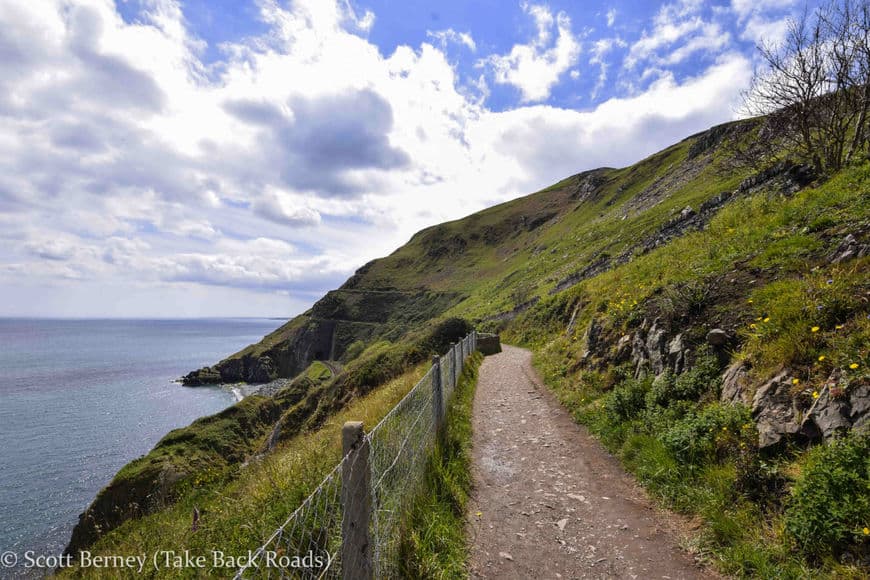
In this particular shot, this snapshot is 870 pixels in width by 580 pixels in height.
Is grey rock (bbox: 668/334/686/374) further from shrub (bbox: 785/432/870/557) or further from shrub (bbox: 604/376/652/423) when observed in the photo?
shrub (bbox: 785/432/870/557)

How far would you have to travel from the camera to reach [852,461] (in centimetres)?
406

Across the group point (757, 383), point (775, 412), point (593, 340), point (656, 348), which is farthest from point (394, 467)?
point (593, 340)

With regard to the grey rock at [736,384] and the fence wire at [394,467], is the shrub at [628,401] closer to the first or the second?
the grey rock at [736,384]

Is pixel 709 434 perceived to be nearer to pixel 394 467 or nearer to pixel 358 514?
pixel 394 467

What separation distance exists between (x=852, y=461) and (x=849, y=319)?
2669 mm

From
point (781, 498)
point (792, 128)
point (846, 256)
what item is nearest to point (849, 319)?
point (846, 256)

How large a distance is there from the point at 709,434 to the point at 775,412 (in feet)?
3.27

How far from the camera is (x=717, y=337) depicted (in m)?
7.52

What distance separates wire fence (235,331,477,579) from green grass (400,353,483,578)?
0.19m

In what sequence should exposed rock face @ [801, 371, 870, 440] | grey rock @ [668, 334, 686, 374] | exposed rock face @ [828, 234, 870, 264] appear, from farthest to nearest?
grey rock @ [668, 334, 686, 374], exposed rock face @ [828, 234, 870, 264], exposed rock face @ [801, 371, 870, 440]

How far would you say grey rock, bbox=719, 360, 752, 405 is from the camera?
6.20 meters

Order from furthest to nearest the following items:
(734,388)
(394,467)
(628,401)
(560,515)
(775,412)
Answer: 1. (628,401)
2. (734,388)
3. (560,515)
4. (775,412)
5. (394,467)

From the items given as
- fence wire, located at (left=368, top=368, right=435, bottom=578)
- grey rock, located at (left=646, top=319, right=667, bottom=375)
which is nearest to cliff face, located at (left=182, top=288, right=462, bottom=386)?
grey rock, located at (left=646, top=319, right=667, bottom=375)

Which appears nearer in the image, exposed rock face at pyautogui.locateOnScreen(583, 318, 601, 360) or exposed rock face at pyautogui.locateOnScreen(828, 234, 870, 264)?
exposed rock face at pyautogui.locateOnScreen(828, 234, 870, 264)
